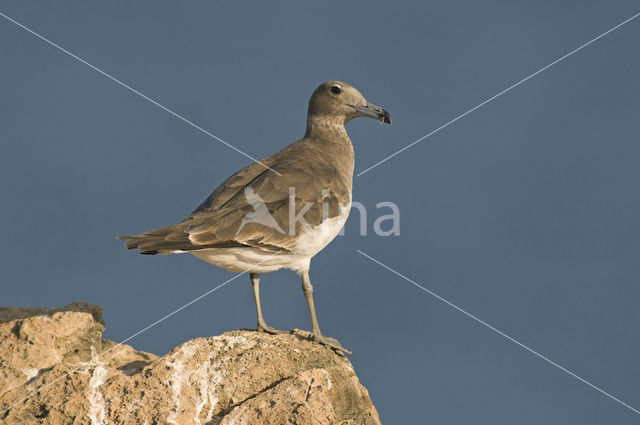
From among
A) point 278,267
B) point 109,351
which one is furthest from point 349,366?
point 109,351

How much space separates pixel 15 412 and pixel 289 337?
3.81 m

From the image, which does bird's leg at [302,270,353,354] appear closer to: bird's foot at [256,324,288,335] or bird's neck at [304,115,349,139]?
bird's foot at [256,324,288,335]

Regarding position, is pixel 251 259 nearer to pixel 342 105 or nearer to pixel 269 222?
pixel 269 222

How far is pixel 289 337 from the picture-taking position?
1130 cm

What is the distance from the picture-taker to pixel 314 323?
11805 mm

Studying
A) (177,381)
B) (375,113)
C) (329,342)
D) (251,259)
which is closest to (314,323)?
(329,342)

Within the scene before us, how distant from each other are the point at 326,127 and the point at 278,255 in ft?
11.9

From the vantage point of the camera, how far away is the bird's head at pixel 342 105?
14.3 metres

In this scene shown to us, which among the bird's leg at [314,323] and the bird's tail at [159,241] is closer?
the bird's tail at [159,241]

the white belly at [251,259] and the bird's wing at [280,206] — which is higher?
the bird's wing at [280,206]

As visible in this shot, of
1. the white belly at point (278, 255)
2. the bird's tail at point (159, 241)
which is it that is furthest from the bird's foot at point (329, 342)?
the bird's tail at point (159, 241)

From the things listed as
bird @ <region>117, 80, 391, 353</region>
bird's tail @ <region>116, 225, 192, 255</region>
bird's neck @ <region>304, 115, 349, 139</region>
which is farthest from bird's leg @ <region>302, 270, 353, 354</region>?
bird's neck @ <region>304, 115, 349, 139</region>

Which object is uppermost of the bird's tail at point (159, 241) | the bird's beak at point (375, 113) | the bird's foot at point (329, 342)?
the bird's beak at point (375, 113)

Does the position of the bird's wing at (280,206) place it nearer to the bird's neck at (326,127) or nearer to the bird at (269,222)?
the bird at (269,222)
